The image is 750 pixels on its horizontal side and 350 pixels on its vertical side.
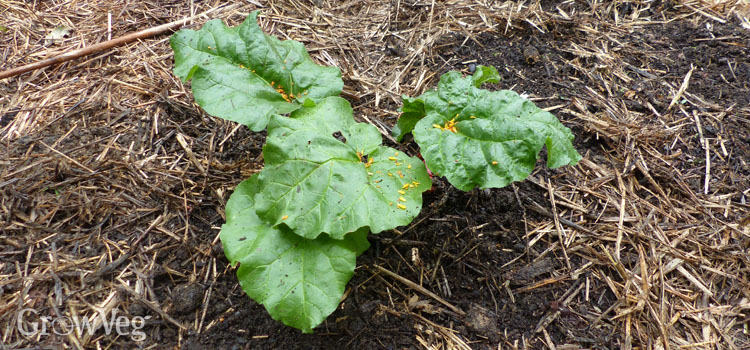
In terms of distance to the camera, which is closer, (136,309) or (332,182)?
(332,182)

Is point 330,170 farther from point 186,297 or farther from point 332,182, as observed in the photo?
point 186,297

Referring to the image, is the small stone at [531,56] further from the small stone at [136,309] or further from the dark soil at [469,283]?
the small stone at [136,309]

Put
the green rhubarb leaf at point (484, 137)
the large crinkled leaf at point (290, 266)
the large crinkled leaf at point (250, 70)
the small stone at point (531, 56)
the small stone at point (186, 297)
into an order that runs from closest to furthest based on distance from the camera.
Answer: the large crinkled leaf at point (290, 266), the green rhubarb leaf at point (484, 137), the small stone at point (186, 297), the large crinkled leaf at point (250, 70), the small stone at point (531, 56)

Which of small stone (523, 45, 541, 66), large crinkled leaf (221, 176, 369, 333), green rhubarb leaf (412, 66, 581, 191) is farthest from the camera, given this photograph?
small stone (523, 45, 541, 66)

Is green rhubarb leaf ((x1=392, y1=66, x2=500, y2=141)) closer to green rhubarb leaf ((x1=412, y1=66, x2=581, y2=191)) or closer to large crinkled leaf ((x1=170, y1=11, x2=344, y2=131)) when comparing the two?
green rhubarb leaf ((x1=412, y1=66, x2=581, y2=191))

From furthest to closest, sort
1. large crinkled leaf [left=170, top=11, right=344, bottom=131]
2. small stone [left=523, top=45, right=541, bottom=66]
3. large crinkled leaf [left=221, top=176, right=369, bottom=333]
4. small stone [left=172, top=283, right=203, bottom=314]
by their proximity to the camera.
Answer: small stone [left=523, top=45, right=541, bottom=66] < large crinkled leaf [left=170, top=11, right=344, bottom=131] < small stone [left=172, top=283, right=203, bottom=314] < large crinkled leaf [left=221, top=176, right=369, bottom=333]

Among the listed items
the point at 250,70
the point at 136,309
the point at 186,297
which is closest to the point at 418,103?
the point at 250,70

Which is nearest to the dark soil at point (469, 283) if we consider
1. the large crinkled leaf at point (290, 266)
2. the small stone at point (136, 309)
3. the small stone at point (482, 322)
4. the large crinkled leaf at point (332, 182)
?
the small stone at point (482, 322)

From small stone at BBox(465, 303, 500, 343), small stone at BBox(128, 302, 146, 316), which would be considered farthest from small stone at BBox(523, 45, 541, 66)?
small stone at BBox(128, 302, 146, 316)
